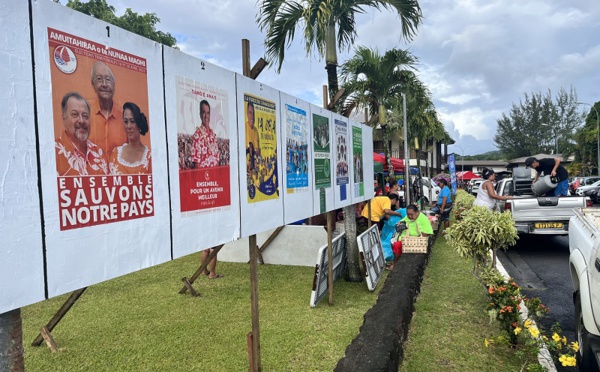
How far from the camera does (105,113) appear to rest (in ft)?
6.46

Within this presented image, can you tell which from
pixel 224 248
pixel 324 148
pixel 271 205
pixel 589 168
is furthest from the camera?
pixel 589 168

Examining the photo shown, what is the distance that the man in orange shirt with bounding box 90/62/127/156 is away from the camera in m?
1.92

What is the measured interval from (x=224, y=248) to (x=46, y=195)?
21.9 feet

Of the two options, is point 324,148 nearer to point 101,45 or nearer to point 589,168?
point 101,45

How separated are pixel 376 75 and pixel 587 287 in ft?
39.0

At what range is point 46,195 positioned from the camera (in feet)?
5.66

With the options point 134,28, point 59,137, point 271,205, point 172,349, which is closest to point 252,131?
point 271,205

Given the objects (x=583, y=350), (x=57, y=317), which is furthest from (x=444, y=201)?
(x=57, y=317)

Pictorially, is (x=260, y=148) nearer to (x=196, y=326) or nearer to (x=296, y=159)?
(x=296, y=159)

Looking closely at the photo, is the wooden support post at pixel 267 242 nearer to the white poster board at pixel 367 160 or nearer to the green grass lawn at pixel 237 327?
the green grass lawn at pixel 237 327

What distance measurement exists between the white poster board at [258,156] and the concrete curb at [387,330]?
129 centimetres

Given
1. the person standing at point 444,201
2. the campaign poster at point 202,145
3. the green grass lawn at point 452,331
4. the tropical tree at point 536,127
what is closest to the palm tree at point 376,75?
the person standing at point 444,201

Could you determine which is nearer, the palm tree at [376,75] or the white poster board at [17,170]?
the white poster board at [17,170]

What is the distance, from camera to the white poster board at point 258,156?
121 inches
